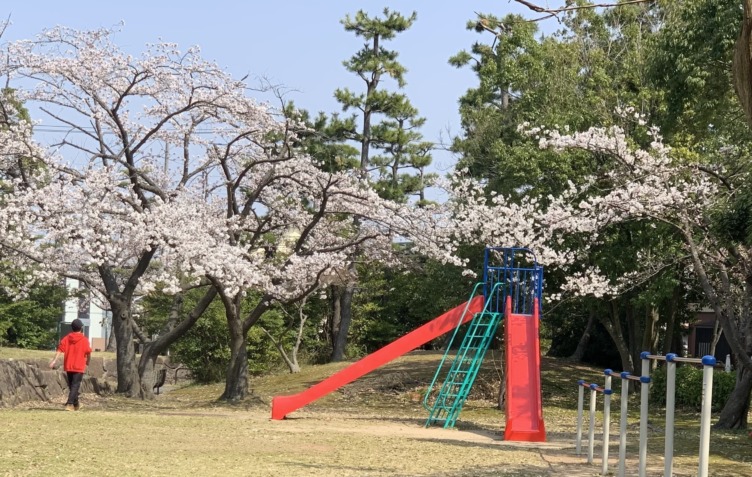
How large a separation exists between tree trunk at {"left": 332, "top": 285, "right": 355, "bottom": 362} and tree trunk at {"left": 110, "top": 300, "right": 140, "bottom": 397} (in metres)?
11.0

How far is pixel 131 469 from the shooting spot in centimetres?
850

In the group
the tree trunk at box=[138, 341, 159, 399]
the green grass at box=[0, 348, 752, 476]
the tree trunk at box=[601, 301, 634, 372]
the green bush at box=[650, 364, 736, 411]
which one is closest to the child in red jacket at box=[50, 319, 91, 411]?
the green grass at box=[0, 348, 752, 476]

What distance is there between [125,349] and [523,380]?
26.4ft

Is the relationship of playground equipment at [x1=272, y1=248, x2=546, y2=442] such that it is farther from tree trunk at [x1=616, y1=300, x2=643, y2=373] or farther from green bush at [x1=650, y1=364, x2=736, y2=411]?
tree trunk at [x1=616, y1=300, x2=643, y2=373]

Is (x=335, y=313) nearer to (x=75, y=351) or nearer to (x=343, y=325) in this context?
(x=343, y=325)

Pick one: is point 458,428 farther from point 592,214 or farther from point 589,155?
point 589,155

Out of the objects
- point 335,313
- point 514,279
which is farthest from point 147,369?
point 335,313

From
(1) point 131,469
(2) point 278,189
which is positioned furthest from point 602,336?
(1) point 131,469

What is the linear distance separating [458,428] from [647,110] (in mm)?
8335

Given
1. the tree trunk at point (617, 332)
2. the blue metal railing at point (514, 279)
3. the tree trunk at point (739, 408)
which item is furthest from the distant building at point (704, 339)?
the tree trunk at point (739, 408)

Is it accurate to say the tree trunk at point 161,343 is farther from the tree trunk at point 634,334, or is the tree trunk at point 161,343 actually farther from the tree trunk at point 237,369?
the tree trunk at point 634,334

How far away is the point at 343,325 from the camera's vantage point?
2980 cm

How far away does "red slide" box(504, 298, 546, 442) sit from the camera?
1398cm

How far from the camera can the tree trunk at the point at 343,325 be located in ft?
97.8
